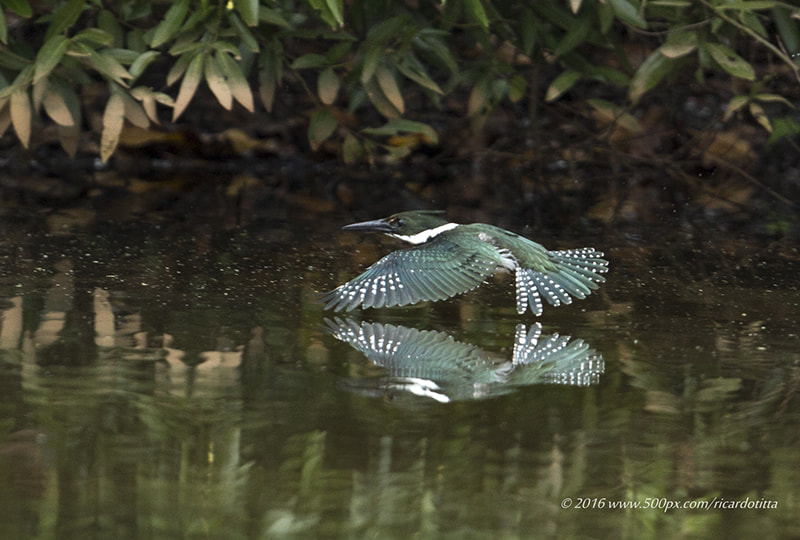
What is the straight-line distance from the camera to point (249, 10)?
4863 millimetres

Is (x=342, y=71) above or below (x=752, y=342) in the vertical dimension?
above

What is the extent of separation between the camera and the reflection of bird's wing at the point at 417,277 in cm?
407

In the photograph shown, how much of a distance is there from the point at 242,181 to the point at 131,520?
199 inches

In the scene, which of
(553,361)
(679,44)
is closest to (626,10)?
Answer: (679,44)

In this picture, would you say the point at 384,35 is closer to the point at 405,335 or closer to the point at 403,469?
the point at 405,335

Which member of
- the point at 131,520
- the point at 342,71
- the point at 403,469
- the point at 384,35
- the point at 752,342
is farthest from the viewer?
the point at 342,71

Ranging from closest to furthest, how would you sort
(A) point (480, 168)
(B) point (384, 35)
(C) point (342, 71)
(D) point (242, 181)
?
(B) point (384, 35) → (C) point (342, 71) → (D) point (242, 181) → (A) point (480, 168)

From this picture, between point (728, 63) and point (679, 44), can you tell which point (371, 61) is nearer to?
point (679, 44)

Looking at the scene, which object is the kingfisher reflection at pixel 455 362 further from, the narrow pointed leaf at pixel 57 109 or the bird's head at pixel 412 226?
the narrow pointed leaf at pixel 57 109

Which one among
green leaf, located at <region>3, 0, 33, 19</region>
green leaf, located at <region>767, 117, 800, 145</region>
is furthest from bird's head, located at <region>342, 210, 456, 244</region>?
green leaf, located at <region>767, 117, 800, 145</region>

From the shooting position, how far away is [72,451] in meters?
2.79

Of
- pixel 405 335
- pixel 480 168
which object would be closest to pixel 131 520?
pixel 405 335

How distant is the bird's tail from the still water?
6 cm

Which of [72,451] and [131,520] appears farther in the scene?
[72,451]
